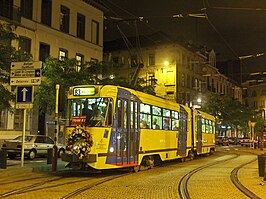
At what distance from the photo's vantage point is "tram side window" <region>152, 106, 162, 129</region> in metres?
19.6

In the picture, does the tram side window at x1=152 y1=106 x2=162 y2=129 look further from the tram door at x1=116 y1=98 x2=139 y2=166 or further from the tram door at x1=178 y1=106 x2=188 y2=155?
the tram door at x1=178 y1=106 x2=188 y2=155

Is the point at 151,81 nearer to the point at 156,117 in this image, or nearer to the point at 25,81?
the point at 156,117

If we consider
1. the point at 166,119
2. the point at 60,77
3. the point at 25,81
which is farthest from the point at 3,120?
the point at 166,119

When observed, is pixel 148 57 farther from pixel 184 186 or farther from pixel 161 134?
pixel 184 186

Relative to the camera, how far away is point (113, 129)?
15.8m

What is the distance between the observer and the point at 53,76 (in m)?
25.9

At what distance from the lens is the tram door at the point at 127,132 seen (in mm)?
16156

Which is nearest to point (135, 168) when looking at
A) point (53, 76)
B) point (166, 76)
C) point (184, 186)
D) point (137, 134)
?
point (137, 134)

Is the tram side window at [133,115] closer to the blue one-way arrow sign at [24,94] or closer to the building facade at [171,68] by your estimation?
the blue one-way arrow sign at [24,94]

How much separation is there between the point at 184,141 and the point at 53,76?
921 cm

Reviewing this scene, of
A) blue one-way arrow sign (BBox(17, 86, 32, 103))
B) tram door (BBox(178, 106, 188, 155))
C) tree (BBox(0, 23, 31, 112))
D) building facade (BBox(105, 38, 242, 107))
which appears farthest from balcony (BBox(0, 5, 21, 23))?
building facade (BBox(105, 38, 242, 107))

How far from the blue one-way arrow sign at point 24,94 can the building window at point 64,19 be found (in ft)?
61.5

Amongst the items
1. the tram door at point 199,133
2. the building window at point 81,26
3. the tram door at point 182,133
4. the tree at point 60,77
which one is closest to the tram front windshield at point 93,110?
the tram door at point 182,133

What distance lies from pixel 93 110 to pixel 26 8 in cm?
1883
